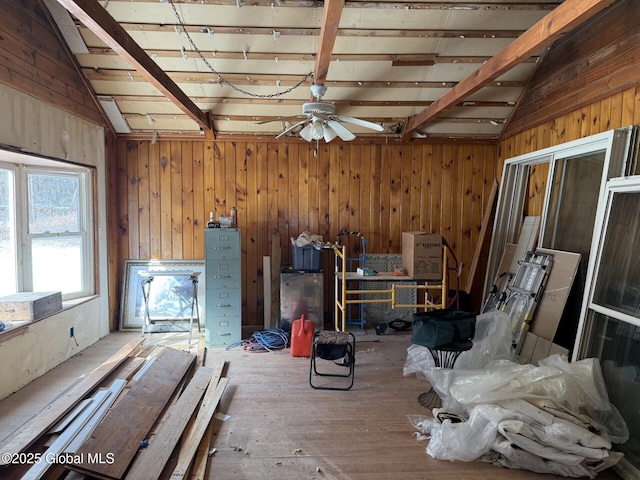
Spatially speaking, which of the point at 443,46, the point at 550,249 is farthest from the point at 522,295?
the point at 443,46

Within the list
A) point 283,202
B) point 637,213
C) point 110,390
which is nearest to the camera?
point 637,213

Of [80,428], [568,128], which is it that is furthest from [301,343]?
[568,128]

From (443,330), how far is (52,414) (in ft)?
8.82

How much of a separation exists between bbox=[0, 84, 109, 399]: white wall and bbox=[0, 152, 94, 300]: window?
143 mm

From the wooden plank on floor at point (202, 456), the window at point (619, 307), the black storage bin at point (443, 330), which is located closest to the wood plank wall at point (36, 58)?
the wooden plank on floor at point (202, 456)

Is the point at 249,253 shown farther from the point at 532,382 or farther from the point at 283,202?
the point at 532,382

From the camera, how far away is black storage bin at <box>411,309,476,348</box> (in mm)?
2756

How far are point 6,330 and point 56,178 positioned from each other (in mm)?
1665

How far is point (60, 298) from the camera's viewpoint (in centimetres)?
354

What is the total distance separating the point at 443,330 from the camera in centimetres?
275

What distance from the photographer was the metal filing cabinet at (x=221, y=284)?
4.15 meters

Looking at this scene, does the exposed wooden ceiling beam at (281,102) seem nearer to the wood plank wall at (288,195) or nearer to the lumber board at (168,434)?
the wood plank wall at (288,195)

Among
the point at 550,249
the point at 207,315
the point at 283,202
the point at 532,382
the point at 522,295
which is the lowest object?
the point at 207,315

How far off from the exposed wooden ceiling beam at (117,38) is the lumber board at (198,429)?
7.97ft
